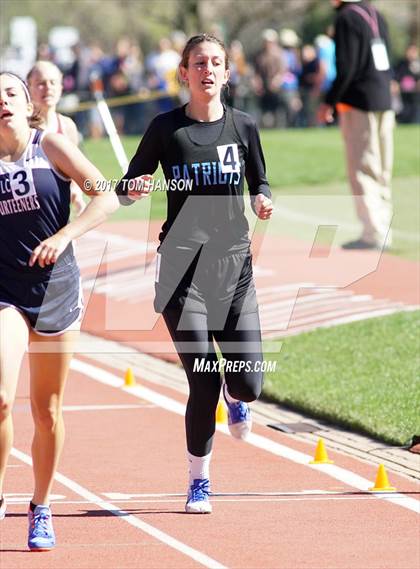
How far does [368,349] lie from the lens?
13172 millimetres

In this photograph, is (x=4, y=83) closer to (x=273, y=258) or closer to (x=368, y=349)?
(x=368, y=349)

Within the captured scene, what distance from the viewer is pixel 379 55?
1744cm

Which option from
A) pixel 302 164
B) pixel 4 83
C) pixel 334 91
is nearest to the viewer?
pixel 4 83

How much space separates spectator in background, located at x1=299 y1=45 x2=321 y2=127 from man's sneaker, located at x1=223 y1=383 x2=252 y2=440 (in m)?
25.6

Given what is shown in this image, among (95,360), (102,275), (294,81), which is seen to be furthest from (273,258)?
(294,81)

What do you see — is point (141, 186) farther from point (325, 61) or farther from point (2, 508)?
point (325, 61)

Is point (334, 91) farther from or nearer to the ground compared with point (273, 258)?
farther from the ground

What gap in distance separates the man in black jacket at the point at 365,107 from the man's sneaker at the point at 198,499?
30.0 ft

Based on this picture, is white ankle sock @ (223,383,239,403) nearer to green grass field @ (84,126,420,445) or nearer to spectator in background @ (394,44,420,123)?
green grass field @ (84,126,420,445)

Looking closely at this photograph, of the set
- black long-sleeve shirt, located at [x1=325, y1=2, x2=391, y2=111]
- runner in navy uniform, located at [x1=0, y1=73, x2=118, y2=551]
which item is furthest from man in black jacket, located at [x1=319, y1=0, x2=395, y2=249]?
runner in navy uniform, located at [x1=0, y1=73, x2=118, y2=551]

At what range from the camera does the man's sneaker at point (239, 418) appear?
8.70 meters

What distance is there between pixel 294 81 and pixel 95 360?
2173cm

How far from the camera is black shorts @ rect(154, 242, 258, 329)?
803 centimetres

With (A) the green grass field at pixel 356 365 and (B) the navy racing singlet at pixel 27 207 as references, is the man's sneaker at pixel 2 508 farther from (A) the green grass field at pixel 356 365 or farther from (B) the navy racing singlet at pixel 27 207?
(A) the green grass field at pixel 356 365
